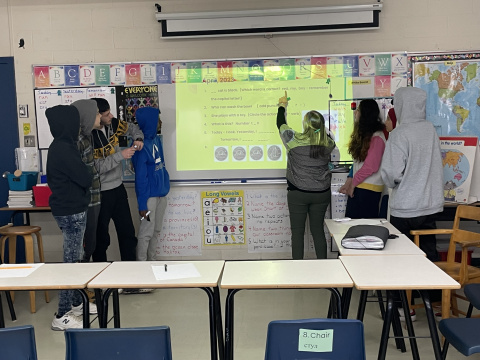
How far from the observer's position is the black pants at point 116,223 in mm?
4586

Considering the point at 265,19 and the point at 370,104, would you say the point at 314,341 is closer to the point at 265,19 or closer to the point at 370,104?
the point at 370,104

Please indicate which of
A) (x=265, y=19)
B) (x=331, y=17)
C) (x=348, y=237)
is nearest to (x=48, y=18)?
(x=265, y=19)

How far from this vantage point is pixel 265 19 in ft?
16.5

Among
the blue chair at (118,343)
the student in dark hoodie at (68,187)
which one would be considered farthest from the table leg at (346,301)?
the student in dark hoodie at (68,187)

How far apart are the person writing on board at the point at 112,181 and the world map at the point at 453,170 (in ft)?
9.10

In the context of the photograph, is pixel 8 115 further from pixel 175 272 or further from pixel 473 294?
pixel 473 294

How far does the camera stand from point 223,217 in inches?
211

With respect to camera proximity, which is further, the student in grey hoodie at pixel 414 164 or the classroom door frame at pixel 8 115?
the classroom door frame at pixel 8 115

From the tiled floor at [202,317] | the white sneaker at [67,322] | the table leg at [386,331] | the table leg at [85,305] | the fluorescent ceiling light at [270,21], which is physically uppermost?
the fluorescent ceiling light at [270,21]

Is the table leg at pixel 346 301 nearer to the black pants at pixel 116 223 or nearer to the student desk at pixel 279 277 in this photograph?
the student desk at pixel 279 277

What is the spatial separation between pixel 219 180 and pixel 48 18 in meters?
2.42

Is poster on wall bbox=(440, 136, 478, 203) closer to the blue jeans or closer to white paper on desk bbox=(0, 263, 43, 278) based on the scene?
the blue jeans

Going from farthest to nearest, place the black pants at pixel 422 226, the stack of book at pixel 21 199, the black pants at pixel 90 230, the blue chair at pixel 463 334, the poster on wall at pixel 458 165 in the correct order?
the stack of book at pixel 21 199, the poster on wall at pixel 458 165, the black pants at pixel 90 230, the black pants at pixel 422 226, the blue chair at pixel 463 334

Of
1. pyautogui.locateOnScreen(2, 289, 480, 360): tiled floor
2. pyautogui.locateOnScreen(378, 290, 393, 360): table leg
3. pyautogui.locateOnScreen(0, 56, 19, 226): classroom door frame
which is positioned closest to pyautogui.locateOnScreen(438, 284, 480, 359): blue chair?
pyautogui.locateOnScreen(378, 290, 393, 360): table leg
